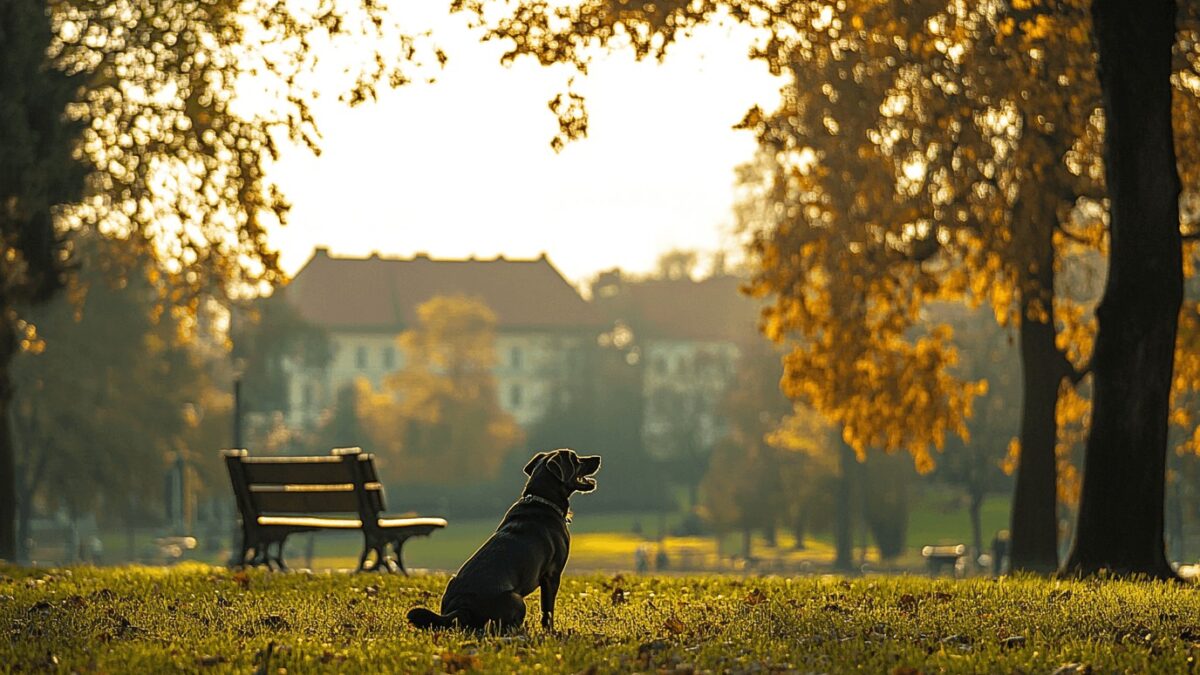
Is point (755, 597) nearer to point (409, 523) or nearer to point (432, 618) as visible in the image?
point (432, 618)

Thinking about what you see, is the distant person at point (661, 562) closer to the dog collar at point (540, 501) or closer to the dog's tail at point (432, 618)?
the dog collar at point (540, 501)

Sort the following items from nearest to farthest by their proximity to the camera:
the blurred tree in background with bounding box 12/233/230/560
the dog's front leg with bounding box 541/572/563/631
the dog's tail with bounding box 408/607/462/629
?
the dog's tail with bounding box 408/607/462/629
the dog's front leg with bounding box 541/572/563/631
the blurred tree in background with bounding box 12/233/230/560

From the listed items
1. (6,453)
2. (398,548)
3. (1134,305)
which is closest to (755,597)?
(1134,305)

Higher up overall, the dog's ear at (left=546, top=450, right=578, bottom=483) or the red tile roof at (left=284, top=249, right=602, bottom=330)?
the red tile roof at (left=284, top=249, right=602, bottom=330)

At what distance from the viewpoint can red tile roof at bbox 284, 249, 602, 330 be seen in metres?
134

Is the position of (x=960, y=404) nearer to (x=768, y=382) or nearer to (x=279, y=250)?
(x=279, y=250)

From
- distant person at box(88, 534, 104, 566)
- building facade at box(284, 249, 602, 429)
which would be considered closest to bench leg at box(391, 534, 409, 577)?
distant person at box(88, 534, 104, 566)

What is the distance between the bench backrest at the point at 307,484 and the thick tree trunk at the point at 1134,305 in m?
5.46

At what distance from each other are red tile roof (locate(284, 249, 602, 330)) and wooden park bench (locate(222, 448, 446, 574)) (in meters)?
116

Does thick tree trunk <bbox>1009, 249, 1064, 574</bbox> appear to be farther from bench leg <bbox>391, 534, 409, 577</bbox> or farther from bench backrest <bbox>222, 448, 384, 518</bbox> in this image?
bench backrest <bbox>222, 448, 384, 518</bbox>

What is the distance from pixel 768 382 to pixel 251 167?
45.9m

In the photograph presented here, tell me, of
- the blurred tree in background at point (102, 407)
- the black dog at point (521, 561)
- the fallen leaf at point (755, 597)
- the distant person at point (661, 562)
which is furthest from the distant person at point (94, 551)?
the black dog at point (521, 561)

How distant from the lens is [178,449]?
5609 centimetres

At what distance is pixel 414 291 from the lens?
13475 cm
